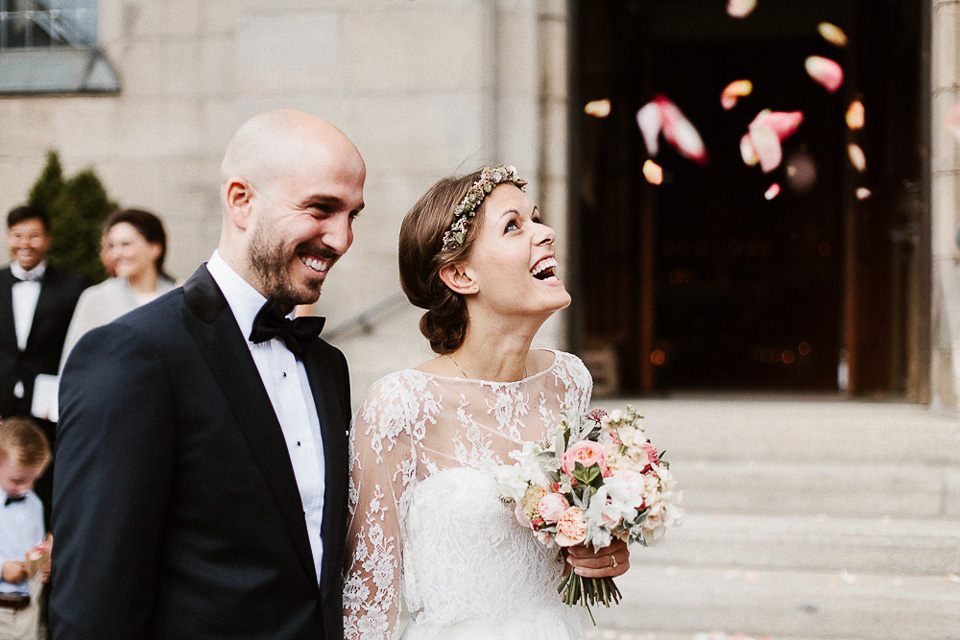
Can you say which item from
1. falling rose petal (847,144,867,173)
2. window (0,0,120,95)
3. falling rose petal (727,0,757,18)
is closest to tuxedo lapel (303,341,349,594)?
window (0,0,120,95)

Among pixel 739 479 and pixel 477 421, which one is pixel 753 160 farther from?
pixel 477 421

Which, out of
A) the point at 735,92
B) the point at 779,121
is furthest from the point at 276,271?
the point at 735,92

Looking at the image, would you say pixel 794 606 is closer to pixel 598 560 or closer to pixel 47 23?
pixel 598 560

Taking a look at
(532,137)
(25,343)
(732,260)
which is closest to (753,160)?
(732,260)

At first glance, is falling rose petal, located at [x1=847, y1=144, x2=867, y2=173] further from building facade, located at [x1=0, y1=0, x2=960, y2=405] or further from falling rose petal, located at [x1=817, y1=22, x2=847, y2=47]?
building facade, located at [x1=0, y1=0, x2=960, y2=405]

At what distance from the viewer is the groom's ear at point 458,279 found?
253cm

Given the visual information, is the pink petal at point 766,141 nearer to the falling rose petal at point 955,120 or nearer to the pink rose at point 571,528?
the falling rose petal at point 955,120

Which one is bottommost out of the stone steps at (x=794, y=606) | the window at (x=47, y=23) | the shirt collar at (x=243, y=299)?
the stone steps at (x=794, y=606)

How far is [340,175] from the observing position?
1.84 metres

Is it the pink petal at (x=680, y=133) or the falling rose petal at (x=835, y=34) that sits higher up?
the falling rose petal at (x=835, y=34)

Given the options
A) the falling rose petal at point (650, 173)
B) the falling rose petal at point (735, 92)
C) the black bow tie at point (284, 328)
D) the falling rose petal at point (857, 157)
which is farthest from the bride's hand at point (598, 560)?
the falling rose petal at point (735, 92)

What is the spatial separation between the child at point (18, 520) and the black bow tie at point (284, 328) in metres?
2.48

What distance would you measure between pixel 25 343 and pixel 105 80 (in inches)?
107

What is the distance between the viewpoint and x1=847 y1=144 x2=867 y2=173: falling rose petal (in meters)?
9.31
